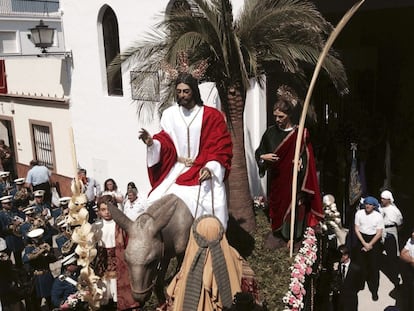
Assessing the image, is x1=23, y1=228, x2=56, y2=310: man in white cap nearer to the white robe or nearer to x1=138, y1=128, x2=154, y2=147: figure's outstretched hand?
the white robe

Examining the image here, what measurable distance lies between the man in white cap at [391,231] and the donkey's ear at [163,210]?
430 cm

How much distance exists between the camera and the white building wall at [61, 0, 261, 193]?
11.5 meters

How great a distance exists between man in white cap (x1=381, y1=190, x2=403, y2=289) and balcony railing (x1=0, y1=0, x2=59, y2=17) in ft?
68.7

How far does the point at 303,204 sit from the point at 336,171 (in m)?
4.83

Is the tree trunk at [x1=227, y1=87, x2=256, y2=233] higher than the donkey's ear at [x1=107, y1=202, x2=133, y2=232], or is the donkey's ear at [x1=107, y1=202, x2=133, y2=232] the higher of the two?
the donkey's ear at [x1=107, y1=202, x2=133, y2=232]

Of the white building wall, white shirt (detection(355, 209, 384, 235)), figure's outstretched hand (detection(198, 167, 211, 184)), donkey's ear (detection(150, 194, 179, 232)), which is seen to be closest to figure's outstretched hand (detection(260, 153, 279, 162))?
figure's outstretched hand (detection(198, 167, 211, 184))

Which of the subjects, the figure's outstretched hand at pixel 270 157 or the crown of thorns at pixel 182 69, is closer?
the crown of thorns at pixel 182 69

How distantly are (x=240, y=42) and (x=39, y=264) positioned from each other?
450 cm

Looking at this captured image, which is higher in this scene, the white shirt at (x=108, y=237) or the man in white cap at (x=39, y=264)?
the white shirt at (x=108, y=237)

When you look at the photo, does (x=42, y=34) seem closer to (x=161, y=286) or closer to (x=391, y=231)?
(x=161, y=286)

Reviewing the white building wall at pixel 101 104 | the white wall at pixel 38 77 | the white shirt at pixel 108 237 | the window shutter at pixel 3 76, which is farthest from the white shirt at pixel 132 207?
the window shutter at pixel 3 76

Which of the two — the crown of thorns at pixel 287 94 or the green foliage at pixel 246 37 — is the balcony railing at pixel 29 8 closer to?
the green foliage at pixel 246 37

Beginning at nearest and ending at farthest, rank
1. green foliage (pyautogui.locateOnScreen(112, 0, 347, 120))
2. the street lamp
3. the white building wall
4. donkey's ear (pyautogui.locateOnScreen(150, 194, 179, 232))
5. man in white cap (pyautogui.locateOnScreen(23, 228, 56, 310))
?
donkey's ear (pyautogui.locateOnScreen(150, 194, 179, 232)) → man in white cap (pyautogui.locateOnScreen(23, 228, 56, 310)) → green foliage (pyautogui.locateOnScreen(112, 0, 347, 120)) → the white building wall → the street lamp

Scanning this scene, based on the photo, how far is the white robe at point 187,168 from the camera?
206 inches
